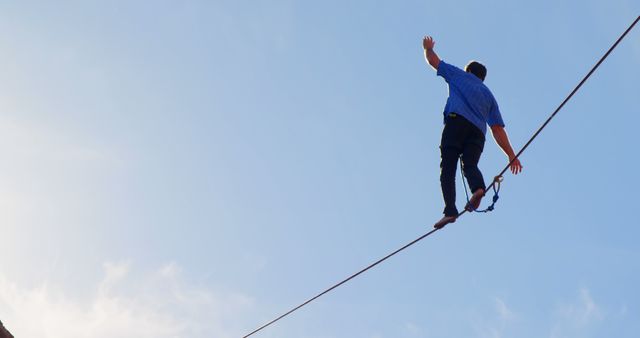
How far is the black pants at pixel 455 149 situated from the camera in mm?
8164

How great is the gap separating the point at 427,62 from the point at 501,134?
3.33ft

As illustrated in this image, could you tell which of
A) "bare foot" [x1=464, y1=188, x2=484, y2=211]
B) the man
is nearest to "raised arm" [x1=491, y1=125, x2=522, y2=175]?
the man

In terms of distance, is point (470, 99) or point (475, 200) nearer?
point (475, 200)

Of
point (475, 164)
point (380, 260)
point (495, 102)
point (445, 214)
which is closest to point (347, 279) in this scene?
point (380, 260)

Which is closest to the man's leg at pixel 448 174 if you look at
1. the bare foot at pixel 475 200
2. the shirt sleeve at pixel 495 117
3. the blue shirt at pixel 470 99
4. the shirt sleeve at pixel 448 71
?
the bare foot at pixel 475 200

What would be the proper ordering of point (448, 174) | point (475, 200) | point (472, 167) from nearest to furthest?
point (475, 200), point (472, 167), point (448, 174)

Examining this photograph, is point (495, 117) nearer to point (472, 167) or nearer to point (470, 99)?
point (470, 99)

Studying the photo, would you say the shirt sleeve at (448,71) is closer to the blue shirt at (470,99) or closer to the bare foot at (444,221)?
the blue shirt at (470,99)

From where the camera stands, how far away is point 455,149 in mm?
8250

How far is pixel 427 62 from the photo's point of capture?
8695mm

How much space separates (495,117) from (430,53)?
35.2 inches

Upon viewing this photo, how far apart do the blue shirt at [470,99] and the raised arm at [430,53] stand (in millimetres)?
79

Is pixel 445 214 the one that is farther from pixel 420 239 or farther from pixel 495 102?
pixel 495 102

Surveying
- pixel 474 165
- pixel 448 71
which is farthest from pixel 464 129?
pixel 448 71
